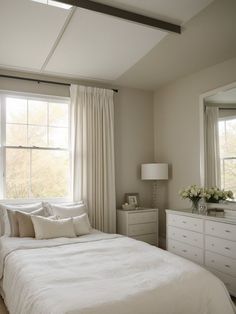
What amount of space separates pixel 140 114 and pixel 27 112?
6.33 ft

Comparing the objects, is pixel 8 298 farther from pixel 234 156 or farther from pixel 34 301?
pixel 234 156

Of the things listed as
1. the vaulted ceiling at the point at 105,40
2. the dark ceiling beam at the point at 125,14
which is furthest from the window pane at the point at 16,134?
the dark ceiling beam at the point at 125,14

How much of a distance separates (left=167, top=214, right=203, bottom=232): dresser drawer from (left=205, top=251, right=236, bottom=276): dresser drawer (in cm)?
30

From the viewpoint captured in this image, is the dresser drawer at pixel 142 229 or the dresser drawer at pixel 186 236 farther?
the dresser drawer at pixel 142 229

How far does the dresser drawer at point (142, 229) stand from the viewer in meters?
4.34

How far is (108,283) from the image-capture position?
1.95 meters

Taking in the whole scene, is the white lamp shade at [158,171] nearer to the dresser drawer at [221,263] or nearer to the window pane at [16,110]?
the dresser drawer at [221,263]

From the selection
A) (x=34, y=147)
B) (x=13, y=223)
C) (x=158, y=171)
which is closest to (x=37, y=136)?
(x=34, y=147)

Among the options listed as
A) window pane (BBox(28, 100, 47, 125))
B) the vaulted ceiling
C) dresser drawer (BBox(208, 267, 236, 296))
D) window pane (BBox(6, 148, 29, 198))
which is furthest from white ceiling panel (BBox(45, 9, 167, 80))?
dresser drawer (BBox(208, 267, 236, 296))

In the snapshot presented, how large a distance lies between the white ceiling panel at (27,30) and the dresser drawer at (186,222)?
2600mm

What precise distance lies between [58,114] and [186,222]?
247 cm

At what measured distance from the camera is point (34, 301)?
181 centimetres

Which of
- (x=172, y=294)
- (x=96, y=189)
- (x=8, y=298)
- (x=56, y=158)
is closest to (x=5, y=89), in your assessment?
(x=56, y=158)

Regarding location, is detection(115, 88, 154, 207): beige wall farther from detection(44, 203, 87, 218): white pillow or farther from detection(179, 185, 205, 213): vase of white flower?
detection(179, 185, 205, 213): vase of white flower
